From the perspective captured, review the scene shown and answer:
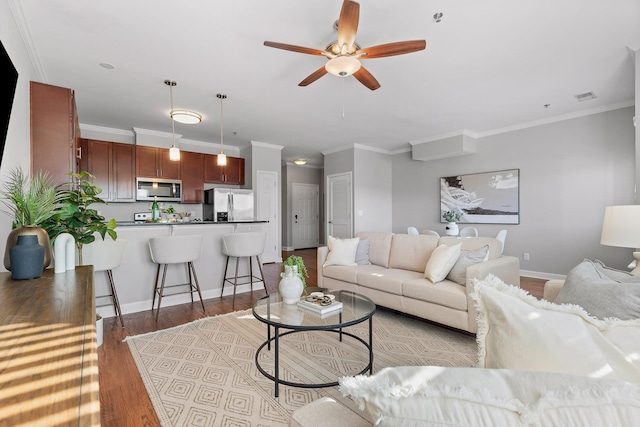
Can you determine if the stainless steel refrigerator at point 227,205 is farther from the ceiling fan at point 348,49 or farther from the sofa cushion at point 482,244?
the sofa cushion at point 482,244

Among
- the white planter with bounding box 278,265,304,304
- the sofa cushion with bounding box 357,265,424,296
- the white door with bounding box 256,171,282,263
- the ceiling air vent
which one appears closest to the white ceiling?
the ceiling air vent

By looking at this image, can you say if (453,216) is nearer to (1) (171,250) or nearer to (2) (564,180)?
(2) (564,180)

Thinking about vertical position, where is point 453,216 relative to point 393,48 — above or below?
below

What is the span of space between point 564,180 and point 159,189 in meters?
6.85

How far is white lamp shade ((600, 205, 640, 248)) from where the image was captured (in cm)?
177

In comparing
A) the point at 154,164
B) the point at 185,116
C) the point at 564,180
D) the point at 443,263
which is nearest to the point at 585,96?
the point at 564,180

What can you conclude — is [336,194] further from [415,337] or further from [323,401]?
[323,401]

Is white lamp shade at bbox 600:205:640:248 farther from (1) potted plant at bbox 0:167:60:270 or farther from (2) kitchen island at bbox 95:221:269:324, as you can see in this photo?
(2) kitchen island at bbox 95:221:269:324

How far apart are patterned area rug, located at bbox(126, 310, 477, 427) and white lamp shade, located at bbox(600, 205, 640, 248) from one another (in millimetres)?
1216

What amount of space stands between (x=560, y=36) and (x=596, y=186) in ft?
9.63

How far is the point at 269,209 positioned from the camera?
6812 mm

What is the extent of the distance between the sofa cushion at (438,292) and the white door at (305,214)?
21.0ft

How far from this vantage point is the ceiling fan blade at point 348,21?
195 centimetres

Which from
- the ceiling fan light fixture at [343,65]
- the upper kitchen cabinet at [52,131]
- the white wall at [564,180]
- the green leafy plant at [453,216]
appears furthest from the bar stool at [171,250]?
the white wall at [564,180]
